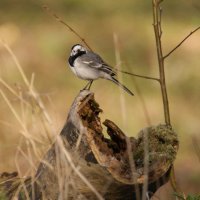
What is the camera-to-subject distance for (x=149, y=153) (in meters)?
5.66

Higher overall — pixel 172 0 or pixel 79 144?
pixel 172 0

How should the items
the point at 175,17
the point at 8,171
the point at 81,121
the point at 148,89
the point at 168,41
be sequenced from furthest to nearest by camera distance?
1. the point at 175,17
2. the point at 168,41
3. the point at 148,89
4. the point at 8,171
5. the point at 81,121

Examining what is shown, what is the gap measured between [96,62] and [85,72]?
254 millimetres

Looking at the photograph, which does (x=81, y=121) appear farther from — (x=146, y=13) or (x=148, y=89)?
(x=146, y=13)

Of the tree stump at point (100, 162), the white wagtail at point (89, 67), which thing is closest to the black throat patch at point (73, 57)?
the white wagtail at point (89, 67)

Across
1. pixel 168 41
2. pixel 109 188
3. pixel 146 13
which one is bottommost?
pixel 109 188

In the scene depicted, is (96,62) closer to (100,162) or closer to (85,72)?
(85,72)

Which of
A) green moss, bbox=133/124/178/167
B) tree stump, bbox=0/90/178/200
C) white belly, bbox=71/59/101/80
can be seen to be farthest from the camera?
white belly, bbox=71/59/101/80

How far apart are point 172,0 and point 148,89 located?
4.94m

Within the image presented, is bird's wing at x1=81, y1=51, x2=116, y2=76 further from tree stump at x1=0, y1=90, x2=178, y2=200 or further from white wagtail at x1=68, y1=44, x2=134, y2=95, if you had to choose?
tree stump at x1=0, y1=90, x2=178, y2=200

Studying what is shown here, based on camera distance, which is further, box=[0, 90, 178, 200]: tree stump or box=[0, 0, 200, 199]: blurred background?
box=[0, 0, 200, 199]: blurred background

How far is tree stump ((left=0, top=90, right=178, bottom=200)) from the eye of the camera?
537 centimetres

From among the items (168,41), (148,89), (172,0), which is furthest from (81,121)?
(172,0)

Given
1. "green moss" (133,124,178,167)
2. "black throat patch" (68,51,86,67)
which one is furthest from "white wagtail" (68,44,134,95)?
"green moss" (133,124,178,167)
